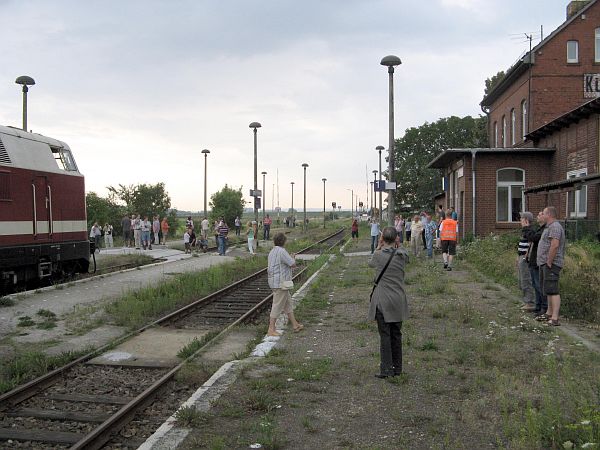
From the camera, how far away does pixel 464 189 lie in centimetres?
2594

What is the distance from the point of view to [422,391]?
611 cm

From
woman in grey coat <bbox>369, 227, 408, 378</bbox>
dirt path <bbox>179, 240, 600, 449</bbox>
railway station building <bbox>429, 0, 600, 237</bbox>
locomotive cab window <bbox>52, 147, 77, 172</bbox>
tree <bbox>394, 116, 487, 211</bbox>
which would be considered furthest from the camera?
tree <bbox>394, 116, 487, 211</bbox>

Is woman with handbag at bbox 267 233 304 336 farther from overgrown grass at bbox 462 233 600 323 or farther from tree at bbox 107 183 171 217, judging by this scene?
tree at bbox 107 183 171 217

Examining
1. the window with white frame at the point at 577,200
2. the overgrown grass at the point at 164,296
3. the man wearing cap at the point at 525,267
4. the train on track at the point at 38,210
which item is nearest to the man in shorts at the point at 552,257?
the man wearing cap at the point at 525,267

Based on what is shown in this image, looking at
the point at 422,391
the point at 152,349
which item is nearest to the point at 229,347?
the point at 152,349

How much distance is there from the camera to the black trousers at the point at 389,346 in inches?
258

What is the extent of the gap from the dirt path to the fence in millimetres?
Answer: 9530

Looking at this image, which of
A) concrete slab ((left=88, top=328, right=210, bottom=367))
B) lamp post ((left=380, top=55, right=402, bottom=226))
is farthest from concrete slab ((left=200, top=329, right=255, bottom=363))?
lamp post ((left=380, top=55, right=402, bottom=226))

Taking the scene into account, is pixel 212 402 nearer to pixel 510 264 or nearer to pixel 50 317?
pixel 50 317

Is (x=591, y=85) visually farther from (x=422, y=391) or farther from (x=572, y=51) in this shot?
(x=422, y=391)

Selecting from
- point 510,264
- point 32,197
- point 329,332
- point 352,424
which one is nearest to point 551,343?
point 329,332

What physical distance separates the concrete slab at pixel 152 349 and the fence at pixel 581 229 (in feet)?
40.9

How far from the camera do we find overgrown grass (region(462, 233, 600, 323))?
9906mm

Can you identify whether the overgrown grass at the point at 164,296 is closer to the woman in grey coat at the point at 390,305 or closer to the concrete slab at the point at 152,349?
the concrete slab at the point at 152,349
